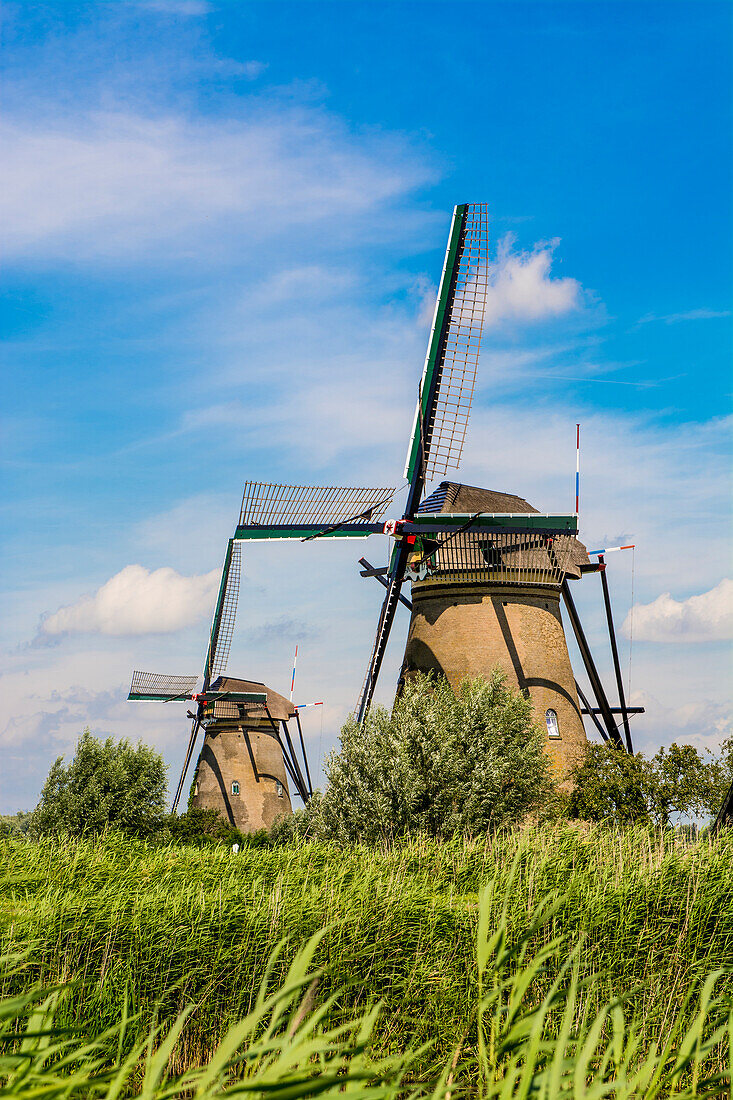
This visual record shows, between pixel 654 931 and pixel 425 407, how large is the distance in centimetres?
1610

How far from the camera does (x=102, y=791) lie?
30.2 m

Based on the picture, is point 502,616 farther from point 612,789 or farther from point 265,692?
point 265,692

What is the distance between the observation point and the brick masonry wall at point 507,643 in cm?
2425

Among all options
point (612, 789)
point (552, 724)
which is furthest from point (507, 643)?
point (612, 789)

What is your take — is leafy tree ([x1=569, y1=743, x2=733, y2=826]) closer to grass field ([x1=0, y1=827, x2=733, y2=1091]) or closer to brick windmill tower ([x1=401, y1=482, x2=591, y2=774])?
brick windmill tower ([x1=401, y1=482, x2=591, y2=774])

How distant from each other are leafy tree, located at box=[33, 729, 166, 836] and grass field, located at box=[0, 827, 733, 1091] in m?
17.3

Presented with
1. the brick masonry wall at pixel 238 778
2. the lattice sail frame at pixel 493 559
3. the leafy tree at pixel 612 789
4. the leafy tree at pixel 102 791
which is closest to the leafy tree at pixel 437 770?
the leafy tree at pixel 612 789

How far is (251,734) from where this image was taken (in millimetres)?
43406

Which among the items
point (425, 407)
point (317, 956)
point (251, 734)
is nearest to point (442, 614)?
point (425, 407)

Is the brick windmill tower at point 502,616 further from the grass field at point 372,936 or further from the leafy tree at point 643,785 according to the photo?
the grass field at point 372,936

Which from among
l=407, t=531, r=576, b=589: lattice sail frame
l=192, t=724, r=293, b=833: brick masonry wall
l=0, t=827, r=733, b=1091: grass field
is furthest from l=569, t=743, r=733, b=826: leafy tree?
l=192, t=724, r=293, b=833: brick masonry wall

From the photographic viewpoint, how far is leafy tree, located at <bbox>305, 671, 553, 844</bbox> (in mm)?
20078

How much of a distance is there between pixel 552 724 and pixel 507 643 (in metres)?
2.51

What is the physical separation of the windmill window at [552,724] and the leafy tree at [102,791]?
13.8 meters
